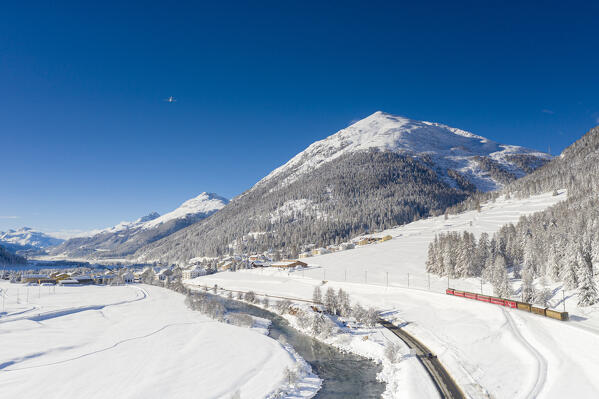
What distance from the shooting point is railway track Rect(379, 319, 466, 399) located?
31845 mm

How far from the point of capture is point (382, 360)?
4209 cm

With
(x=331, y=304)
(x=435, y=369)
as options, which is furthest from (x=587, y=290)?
(x=331, y=304)

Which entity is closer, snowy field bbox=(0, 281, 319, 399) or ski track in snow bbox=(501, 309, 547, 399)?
ski track in snow bbox=(501, 309, 547, 399)

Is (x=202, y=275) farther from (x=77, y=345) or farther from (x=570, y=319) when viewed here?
(x=570, y=319)

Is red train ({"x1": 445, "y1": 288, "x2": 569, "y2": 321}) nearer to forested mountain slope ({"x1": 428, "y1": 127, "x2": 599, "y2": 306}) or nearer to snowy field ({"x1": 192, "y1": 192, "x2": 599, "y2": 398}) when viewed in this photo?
snowy field ({"x1": 192, "y1": 192, "x2": 599, "y2": 398})

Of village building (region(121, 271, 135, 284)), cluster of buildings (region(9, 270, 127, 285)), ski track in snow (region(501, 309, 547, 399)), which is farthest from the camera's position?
village building (region(121, 271, 135, 284))

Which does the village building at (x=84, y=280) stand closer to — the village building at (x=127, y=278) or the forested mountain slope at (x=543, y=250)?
the village building at (x=127, y=278)

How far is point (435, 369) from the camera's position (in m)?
37.6

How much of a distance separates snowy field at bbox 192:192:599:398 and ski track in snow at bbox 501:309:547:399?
8 centimetres

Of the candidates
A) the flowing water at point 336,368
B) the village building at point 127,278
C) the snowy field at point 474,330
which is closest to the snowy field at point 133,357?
the flowing water at point 336,368

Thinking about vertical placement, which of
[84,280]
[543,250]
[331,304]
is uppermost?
[543,250]

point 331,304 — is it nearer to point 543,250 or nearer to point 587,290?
point 587,290

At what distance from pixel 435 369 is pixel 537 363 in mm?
10357

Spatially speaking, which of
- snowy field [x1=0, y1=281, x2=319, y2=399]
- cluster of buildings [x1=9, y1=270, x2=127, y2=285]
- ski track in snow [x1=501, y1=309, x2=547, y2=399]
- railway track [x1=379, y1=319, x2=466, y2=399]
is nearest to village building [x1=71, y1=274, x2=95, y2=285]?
cluster of buildings [x1=9, y1=270, x2=127, y2=285]
